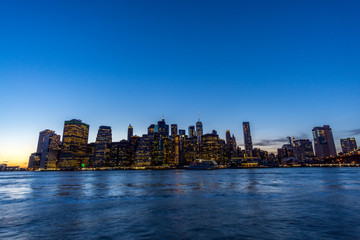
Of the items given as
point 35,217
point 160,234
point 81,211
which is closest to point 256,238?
point 160,234

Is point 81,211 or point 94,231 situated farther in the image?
point 81,211

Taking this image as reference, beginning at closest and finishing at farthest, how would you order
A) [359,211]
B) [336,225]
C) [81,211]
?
[336,225] → [359,211] → [81,211]

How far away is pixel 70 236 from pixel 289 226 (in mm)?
15146

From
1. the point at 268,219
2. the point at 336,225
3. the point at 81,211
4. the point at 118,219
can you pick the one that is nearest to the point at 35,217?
the point at 81,211

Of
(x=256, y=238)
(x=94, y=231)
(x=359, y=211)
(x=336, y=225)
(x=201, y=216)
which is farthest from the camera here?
(x=359, y=211)

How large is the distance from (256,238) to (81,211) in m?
17.1

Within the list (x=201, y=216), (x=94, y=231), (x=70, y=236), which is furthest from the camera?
(x=201, y=216)

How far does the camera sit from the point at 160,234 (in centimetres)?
1337

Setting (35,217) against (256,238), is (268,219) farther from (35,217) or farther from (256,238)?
(35,217)

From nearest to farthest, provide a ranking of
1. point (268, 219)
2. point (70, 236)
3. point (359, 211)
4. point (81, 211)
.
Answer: point (70, 236) < point (268, 219) < point (359, 211) < point (81, 211)

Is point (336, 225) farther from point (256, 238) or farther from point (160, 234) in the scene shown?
point (160, 234)

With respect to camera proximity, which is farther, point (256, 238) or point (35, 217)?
point (35, 217)

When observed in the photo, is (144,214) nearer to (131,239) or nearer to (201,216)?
(201,216)

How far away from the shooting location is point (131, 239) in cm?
1262
